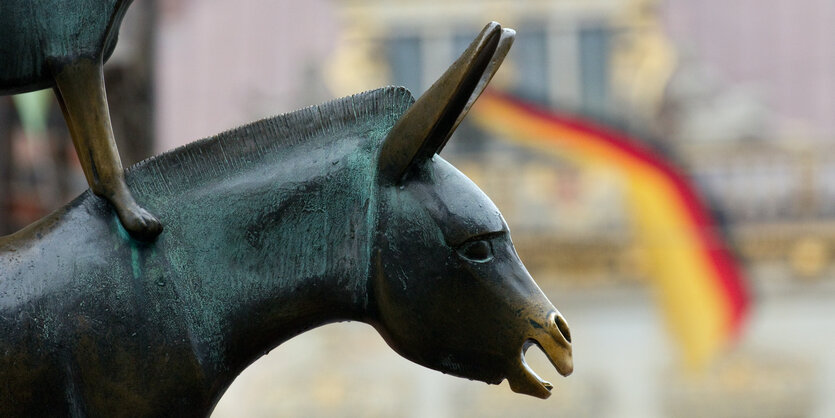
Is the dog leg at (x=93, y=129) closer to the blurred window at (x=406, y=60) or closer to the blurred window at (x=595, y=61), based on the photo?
the blurred window at (x=406, y=60)

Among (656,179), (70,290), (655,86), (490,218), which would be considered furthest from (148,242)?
(655,86)

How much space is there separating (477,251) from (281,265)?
29cm

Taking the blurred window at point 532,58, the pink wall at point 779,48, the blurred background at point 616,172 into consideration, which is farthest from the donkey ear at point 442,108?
the pink wall at point 779,48

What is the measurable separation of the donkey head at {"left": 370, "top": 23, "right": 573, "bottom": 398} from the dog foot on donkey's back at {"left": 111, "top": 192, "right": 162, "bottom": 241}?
12.7 inches

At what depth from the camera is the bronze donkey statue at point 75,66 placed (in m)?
2.22

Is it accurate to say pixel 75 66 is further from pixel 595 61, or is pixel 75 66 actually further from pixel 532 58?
pixel 595 61

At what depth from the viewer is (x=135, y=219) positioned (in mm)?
2184

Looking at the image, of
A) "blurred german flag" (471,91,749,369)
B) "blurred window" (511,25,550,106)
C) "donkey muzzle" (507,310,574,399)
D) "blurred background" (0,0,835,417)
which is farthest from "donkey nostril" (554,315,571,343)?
"blurred window" (511,25,550,106)

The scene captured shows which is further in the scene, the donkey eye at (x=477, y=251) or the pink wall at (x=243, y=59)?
the pink wall at (x=243, y=59)

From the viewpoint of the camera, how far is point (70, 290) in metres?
2.16

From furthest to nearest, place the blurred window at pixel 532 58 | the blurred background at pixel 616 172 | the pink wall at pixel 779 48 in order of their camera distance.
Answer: the pink wall at pixel 779 48 → the blurred window at pixel 532 58 → the blurred background at pixel 616 172

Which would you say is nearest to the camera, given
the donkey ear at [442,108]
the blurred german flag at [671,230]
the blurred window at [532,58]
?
the donkey ear at [442,108]

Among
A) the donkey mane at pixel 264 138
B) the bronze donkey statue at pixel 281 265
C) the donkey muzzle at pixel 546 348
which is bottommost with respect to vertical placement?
the donkey muzzle at pixel 546 348

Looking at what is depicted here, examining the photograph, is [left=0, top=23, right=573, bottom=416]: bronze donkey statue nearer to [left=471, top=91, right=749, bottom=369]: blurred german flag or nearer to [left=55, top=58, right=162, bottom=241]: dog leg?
[left=55, top=58, right=162, bottom=241]: dog leg
